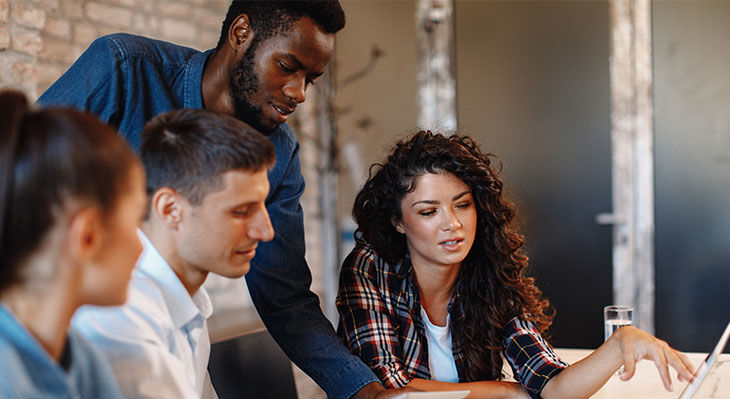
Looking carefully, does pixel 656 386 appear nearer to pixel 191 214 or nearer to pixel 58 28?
pixel 191 214

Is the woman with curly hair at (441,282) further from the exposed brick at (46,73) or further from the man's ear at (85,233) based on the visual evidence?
the exposed brick at (46,73)

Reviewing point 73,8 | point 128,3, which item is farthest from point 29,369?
point 128,3

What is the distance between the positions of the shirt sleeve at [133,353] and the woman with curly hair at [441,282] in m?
0.78

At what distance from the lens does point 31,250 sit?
659mm

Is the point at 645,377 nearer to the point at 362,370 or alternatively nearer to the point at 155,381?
the point at 362,370

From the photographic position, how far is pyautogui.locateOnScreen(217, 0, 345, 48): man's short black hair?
1.53 meters

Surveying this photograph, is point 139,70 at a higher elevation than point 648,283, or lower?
higher

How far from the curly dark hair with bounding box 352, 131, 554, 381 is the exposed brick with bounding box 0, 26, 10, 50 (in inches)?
49.1

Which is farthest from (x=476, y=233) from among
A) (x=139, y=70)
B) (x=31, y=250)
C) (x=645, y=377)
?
(x=31, y=250)

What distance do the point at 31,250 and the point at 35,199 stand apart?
5 centimetres

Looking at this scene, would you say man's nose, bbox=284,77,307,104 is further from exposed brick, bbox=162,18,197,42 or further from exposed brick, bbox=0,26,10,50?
exposed brick, bbox=162,18,197,42

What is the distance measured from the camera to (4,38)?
2225 millimetres

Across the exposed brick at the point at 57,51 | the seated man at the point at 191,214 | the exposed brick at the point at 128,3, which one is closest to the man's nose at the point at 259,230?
the seated man at the point at 191,214

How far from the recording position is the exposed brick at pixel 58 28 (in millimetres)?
2408
